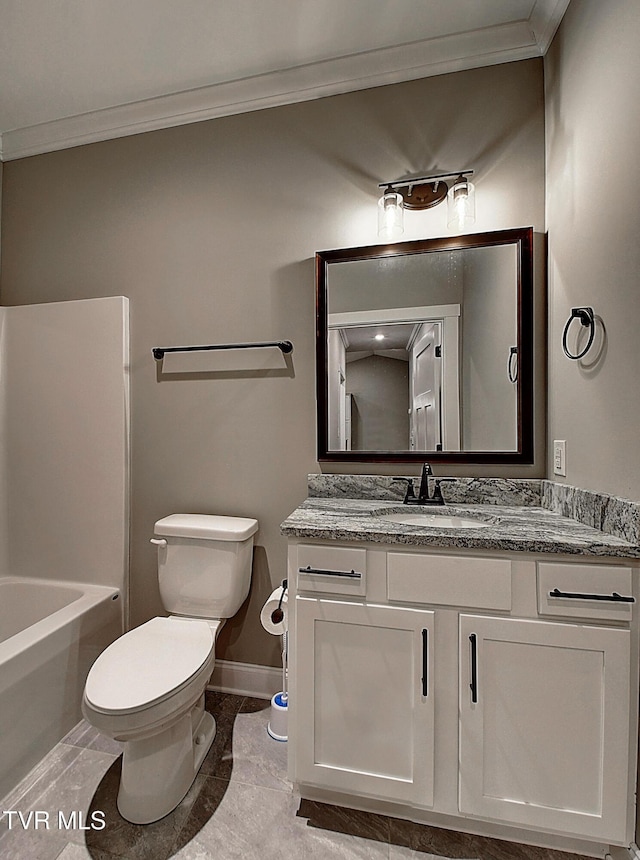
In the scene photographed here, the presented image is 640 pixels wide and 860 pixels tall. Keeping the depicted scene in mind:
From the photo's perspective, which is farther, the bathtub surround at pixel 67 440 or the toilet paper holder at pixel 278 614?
the bathtub surround at pixel 67 440

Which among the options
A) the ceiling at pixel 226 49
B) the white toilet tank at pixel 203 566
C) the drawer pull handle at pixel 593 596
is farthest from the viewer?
the white toilet tank at pixel 203 566

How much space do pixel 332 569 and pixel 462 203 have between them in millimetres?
1412

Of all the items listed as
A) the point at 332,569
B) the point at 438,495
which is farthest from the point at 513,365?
the point at 332,569

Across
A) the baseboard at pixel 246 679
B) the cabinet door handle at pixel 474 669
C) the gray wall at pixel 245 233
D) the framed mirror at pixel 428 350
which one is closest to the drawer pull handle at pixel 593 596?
the cabinet door handle at pixel 474 669

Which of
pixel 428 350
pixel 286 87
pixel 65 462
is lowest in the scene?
pixel 65 462

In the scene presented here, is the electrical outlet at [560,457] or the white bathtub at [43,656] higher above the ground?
the electrical outlet at [560,457]

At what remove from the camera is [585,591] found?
117 centimetres


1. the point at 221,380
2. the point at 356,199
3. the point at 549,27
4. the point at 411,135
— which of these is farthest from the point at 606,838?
the point at 549,27

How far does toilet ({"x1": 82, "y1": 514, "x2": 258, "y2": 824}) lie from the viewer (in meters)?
1.28

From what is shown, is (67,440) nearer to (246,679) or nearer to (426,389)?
(246,679)

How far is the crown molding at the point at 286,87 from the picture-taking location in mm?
1704

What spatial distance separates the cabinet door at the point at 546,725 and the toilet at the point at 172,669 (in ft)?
2.82

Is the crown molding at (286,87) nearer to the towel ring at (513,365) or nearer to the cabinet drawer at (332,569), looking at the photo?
the towel ring at (513,365)

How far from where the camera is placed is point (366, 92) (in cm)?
185
